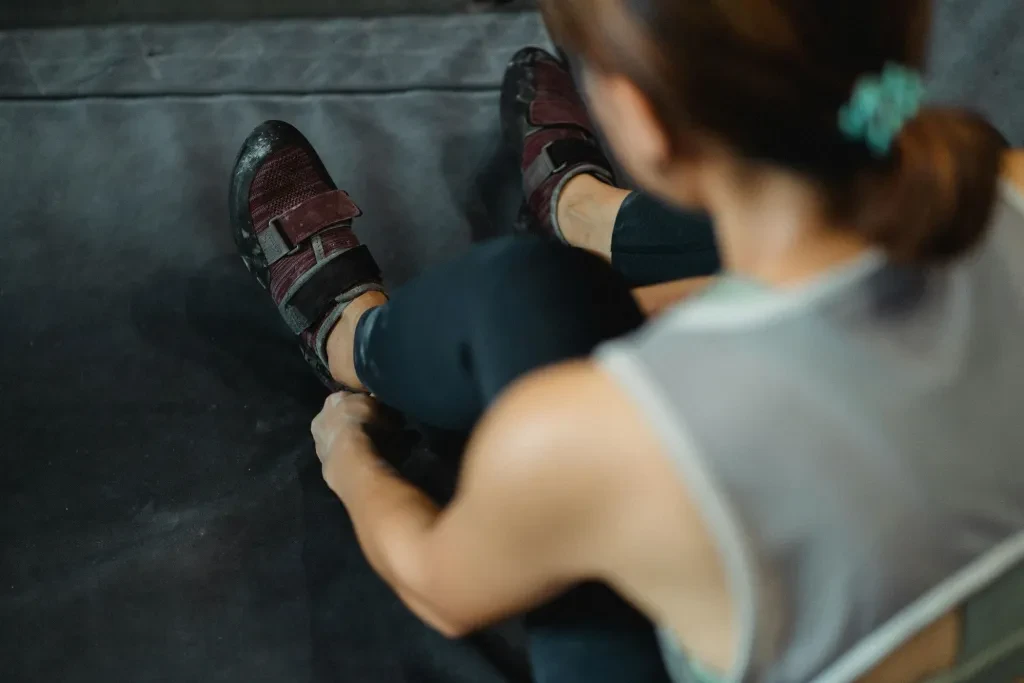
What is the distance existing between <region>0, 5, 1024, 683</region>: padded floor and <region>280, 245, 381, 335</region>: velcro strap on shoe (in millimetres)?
74

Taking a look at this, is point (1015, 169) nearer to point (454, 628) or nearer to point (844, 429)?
point (844, 429)

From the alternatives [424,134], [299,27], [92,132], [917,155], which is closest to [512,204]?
[424,134]

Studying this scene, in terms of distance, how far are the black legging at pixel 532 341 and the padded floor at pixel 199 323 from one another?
0.19 meters

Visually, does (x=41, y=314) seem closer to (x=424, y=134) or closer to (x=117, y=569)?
(x=117, y=569)

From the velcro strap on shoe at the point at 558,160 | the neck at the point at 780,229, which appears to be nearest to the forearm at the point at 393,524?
the neck at the point at 780,229

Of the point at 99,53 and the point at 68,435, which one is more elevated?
the point at 99,53

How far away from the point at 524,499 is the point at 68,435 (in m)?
0.72

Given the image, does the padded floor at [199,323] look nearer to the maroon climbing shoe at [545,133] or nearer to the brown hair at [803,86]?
the maroon climbing shoe at [545,133]

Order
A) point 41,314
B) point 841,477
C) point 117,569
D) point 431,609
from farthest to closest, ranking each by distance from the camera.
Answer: point 41,314 < point 117,569 < point 431,609 < point 841,477

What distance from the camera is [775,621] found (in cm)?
43

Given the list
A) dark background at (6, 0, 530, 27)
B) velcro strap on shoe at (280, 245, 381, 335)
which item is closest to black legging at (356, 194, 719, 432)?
velcro strap on shoe at (280, 245, 381, 335)

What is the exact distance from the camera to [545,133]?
1.11 m

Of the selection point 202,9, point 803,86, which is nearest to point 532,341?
point 803,86

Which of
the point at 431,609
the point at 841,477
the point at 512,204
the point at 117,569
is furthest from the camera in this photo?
the point at 512,204
